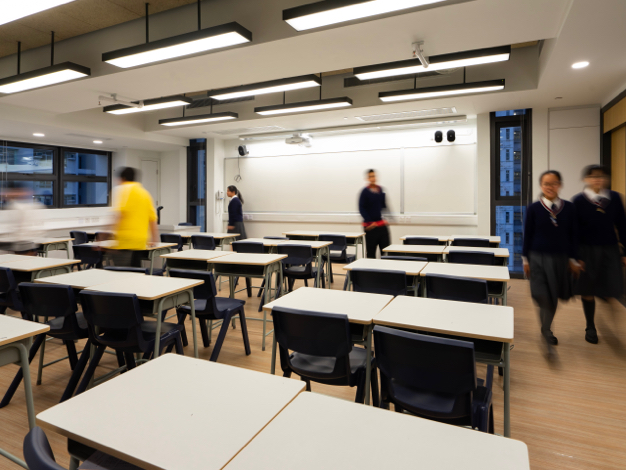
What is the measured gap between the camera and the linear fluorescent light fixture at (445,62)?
159 inches

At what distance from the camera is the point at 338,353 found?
1.99 meters

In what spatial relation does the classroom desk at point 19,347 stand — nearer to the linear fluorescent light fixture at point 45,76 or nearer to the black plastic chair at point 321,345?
the black plastic chair at point 321,345

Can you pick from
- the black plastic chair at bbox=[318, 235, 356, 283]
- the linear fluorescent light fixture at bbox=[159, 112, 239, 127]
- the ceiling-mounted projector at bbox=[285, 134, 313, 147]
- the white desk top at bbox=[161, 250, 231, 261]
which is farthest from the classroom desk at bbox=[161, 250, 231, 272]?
the ceiling-mounted projector at bbox=[285, 134, 313, 147]

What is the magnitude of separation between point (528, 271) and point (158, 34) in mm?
4430

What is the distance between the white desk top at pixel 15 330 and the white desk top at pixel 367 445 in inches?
58.5

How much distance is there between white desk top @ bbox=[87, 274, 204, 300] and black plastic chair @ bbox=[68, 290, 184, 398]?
14 centimetres

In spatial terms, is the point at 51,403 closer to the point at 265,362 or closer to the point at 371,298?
the point at 265,362

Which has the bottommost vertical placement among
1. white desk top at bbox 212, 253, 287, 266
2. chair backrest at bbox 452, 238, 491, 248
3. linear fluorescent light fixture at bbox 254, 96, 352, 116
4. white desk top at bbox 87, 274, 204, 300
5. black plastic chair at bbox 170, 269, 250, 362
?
black plastic chair at bbox 170, 269, 250, 362

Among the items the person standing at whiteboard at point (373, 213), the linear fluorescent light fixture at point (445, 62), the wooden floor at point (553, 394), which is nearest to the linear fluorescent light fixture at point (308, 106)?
the person standing at whiteboard at point (373, 213)

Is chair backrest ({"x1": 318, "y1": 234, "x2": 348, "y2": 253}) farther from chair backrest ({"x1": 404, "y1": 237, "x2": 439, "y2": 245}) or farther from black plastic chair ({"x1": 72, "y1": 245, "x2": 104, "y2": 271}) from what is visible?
black plastic chair ({"x1": 72, "y1": 245, "x2": 104, "y2": 271})

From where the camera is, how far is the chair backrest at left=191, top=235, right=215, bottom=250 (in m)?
6.10

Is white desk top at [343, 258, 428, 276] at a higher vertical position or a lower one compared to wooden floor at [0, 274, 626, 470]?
higher

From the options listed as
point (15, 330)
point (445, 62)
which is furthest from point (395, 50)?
point (15, 330)

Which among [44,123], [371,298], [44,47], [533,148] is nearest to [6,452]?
[371,298]
